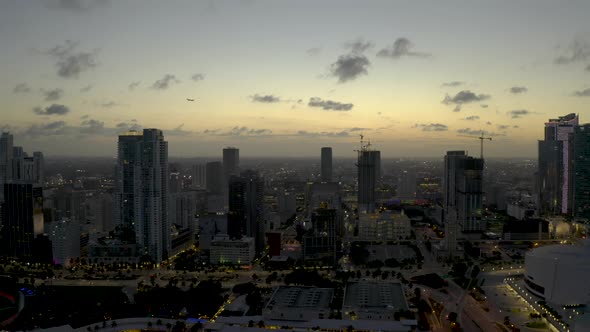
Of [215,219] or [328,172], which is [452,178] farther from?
[328,172]

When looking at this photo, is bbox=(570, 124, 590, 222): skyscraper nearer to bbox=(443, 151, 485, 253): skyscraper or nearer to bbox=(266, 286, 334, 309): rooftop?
bbox=(443, 151, 485, 253): skyscraper

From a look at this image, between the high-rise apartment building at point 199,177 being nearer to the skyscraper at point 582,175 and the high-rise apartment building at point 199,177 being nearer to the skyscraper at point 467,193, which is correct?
the skyscraper at point 467,193

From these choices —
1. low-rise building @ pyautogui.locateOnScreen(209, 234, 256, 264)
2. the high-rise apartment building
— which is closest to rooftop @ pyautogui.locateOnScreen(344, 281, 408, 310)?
low-rise building @ pyautogui.locateOnScreen(209, 234, 256, 264)

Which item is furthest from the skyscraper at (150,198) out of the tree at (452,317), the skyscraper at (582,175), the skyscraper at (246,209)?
the skyscraper at (582,175)

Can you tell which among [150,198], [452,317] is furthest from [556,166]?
[150,198]

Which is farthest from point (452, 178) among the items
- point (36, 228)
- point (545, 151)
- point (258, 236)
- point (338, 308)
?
point (36, 228)
